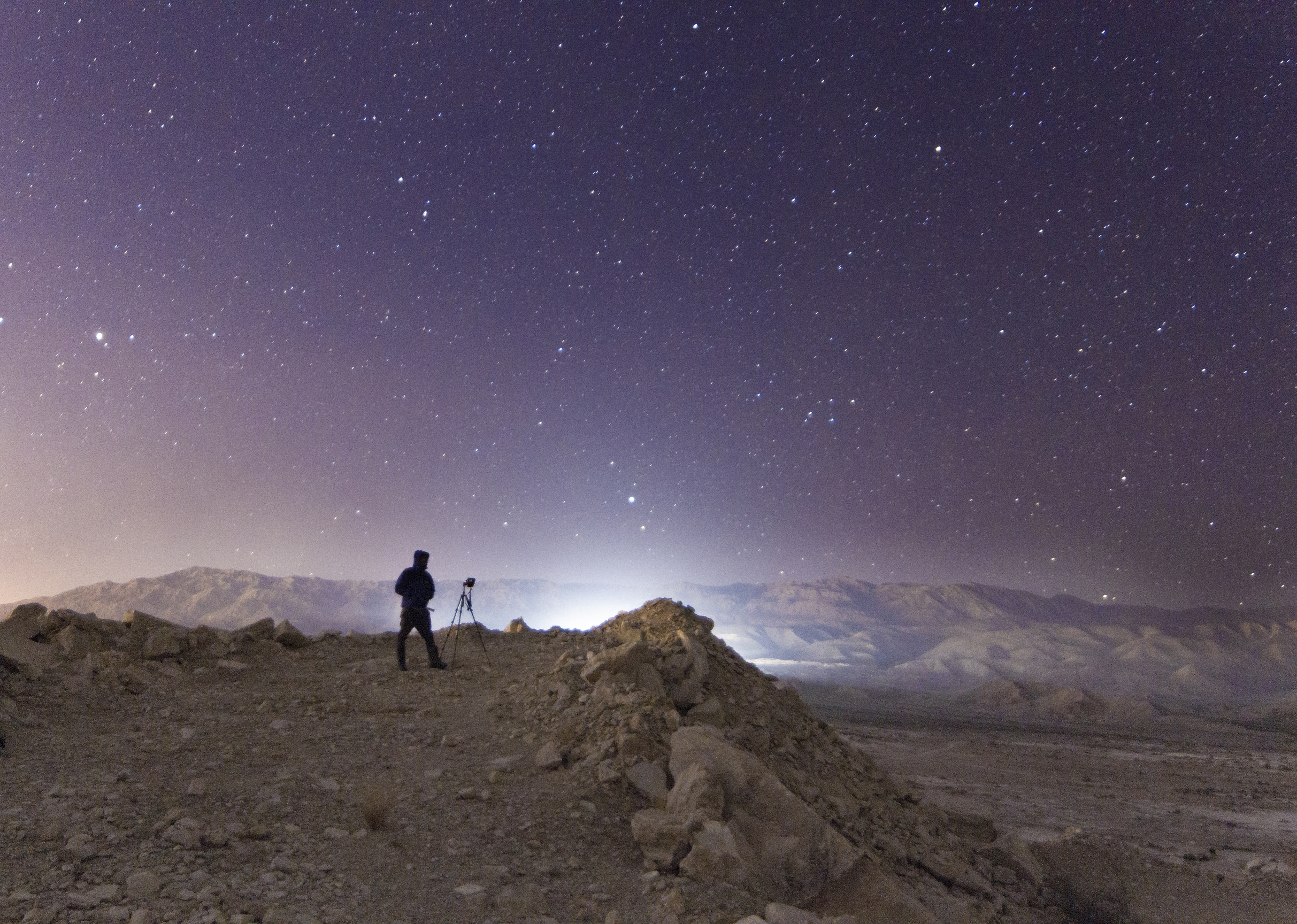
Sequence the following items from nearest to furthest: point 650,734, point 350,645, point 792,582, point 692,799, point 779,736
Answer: point 692,799
point 650,734
point 779,736
point 350,645
point 792,582

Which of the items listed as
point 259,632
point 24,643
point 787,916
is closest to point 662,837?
point 787,916

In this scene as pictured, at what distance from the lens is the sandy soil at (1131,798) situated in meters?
9.62

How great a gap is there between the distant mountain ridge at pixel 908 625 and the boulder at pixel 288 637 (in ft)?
78.8

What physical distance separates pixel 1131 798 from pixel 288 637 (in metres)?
21.9

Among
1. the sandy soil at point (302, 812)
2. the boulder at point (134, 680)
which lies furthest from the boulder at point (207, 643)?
the boulder at point (134, 680)

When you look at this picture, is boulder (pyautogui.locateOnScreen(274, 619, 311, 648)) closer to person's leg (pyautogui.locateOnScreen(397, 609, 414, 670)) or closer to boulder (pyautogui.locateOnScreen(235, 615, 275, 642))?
boulder (pyautogui.locateOnScreen(235, 615, 275, 642))

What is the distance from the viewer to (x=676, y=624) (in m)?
9.90

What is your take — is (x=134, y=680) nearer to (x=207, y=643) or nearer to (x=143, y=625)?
(x=207, y=643)

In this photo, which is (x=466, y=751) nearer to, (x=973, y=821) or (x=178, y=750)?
(x=178, y=750)

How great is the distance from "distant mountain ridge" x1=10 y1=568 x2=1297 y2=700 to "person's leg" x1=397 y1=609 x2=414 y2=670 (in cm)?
2469

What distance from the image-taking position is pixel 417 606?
11.1 m

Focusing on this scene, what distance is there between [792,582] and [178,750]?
7810 inches

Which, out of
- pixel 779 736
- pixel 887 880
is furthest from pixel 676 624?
pixel 887 880

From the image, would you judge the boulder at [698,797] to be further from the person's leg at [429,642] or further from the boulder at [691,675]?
the person's leg at [429,642]
